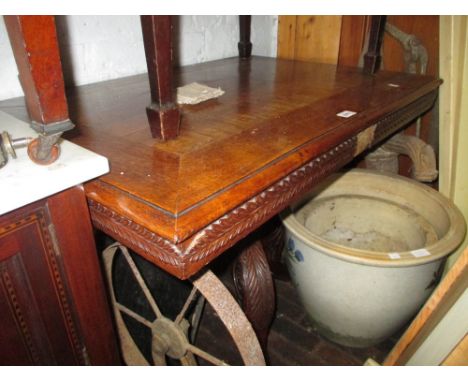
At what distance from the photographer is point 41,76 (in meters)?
0.47

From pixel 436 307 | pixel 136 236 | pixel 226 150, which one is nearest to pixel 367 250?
pixel 436 307

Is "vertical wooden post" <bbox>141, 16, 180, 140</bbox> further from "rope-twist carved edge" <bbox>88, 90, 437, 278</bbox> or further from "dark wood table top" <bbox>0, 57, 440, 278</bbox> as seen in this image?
"rope-twist carved edge" <bbox>88, 90, 437, 278</bbox>

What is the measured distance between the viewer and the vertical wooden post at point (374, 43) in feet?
3.90

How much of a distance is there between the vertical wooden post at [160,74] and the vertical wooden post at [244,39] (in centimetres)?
95

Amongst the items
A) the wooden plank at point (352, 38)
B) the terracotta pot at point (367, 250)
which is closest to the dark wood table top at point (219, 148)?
the terracotta pot at point (367, 250)

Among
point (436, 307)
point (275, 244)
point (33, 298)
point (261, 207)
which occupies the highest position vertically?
point (261, 207)

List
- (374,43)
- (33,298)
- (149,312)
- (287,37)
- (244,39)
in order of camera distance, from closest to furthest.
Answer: (33,298), (149,312), (374,43), (244,39), (287,37)

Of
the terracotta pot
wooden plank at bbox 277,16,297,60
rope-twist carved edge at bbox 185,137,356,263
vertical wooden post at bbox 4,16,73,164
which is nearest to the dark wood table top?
rope-twist carved edge at bbox 185,137,356,263

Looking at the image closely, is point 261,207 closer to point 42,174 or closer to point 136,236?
point 136,236

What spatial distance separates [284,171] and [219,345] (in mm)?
909

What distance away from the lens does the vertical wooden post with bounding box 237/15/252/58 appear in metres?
1.45

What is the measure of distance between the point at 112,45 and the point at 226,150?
69 centimetres

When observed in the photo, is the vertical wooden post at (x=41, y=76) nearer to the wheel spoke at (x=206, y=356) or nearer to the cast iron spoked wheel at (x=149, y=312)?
the cast iron spoked wheel at (x=149, y=312)

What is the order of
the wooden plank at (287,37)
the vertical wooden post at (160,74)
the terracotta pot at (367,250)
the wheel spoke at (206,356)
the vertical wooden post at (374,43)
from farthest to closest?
the wooden plank at (287,37)
the vertical wooden post at (374,43)
the terracotta pot at (367,250)
the wheel spoke at (206,356)
the vertical wooden post at (160,74)
